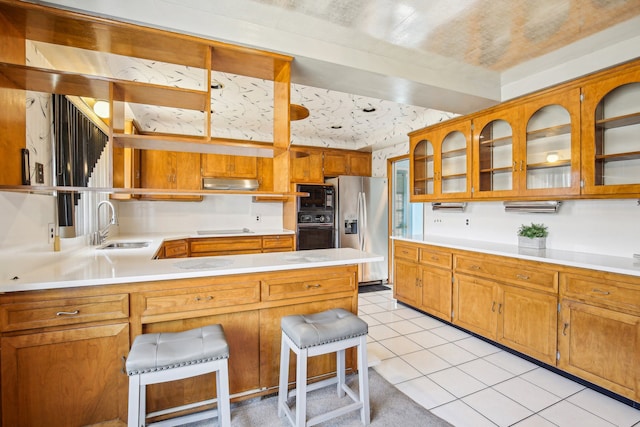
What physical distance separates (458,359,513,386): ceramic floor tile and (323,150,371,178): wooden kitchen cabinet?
3536 mm

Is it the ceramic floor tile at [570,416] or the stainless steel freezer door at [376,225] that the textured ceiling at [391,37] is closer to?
the stainless steel freezer door at [376,225]

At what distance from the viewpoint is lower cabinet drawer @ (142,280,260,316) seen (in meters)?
1.66

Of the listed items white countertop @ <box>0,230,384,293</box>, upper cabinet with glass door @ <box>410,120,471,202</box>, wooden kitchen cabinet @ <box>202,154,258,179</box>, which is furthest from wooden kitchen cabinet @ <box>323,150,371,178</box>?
white countertop @ <box>0,230,384,293</box>

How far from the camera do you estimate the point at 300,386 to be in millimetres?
1590

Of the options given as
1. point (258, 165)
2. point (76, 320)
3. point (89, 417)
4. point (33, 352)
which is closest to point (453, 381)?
point (89, 417)

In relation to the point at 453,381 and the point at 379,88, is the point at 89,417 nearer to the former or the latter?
the point at 453,381

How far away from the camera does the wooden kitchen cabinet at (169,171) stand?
13.9ft

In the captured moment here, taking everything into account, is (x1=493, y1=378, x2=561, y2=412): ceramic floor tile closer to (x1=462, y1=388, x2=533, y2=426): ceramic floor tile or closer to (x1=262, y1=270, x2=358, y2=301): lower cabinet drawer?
(x1=462, y1=388, x2=533, y2=426): ceramic floor tile

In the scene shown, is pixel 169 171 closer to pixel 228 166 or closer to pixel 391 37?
pixel 228 166

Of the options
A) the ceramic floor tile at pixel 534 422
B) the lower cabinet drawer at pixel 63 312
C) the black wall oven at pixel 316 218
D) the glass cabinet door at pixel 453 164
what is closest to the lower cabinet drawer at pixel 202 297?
the lower cabinet drawer at pixel 63 312

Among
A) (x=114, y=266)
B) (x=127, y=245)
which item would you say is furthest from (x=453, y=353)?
(x=127, y=245)

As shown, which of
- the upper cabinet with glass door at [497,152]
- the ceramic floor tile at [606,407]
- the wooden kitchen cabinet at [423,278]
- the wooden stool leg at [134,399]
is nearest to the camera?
the wooden stool leg at [134,399]

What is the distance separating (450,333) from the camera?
3.09 metres

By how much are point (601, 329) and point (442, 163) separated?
2100 mm
